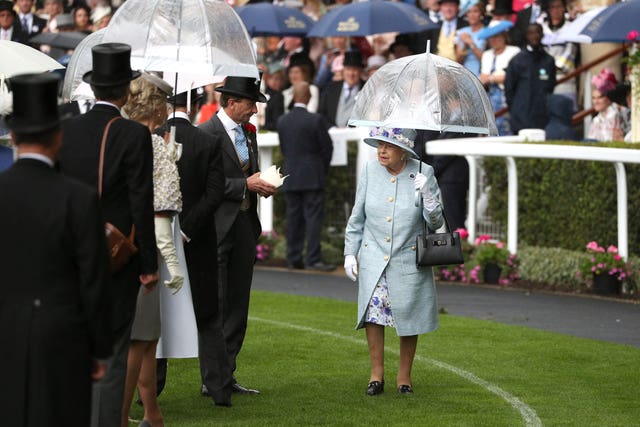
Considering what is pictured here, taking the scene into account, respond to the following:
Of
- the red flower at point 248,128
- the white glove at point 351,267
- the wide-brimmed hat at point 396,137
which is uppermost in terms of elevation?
the red flower at point 248,128

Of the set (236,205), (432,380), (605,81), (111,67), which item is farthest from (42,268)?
(605,81)

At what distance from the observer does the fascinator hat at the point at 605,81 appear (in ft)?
58.3

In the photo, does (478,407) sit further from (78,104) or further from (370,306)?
(78,104)

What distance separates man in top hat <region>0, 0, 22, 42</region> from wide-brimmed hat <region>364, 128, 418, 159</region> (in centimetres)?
1340

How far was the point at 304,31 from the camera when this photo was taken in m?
21.6

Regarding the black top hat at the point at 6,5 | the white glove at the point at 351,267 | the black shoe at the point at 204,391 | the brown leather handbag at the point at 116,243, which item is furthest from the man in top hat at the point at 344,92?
the brown leather handbag at the point at 116,243

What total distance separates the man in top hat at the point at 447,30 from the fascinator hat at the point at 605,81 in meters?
2.29

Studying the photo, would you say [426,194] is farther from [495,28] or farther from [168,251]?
[495,28]

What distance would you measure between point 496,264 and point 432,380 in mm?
6195

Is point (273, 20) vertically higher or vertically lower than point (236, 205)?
higher

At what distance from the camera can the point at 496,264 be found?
16500 mm

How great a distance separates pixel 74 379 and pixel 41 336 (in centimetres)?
23

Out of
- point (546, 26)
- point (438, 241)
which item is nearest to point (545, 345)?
point (438, 241)

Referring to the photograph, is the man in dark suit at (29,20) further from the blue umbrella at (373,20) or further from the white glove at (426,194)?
the white glove at (426,194)
